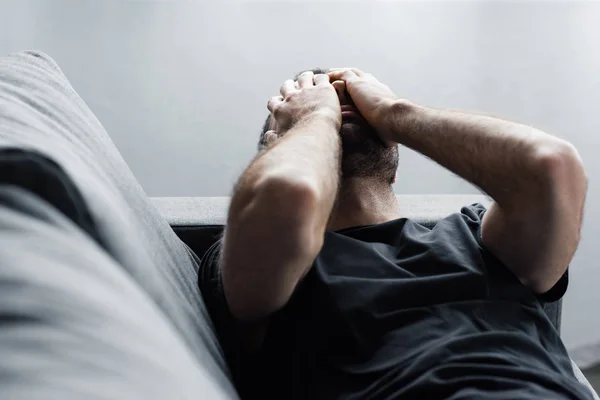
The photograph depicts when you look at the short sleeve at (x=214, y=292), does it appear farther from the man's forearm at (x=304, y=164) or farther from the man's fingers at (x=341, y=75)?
the man's fingers at (x=341, y=75)

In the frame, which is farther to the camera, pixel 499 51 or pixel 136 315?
pixel 499 51

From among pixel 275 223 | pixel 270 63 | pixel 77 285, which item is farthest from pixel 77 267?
pixel 270 63

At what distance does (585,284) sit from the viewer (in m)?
1.75

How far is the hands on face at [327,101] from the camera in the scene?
1.02m

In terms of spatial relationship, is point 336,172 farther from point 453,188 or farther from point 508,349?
point 453,188

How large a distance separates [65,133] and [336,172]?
0.34m

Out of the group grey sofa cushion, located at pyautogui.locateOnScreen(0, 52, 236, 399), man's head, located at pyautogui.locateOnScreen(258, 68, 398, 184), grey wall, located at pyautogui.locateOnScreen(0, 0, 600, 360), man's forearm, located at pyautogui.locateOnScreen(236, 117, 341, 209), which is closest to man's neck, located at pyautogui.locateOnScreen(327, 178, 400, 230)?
man's head, located at pyautogui.locateOnScreen(258, 68, 398, 184)

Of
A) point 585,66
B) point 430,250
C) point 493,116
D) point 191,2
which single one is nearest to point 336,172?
point 430,250

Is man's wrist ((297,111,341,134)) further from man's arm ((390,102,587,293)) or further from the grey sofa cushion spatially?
the grey sofa cushion

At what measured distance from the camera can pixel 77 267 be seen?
16.4 inches

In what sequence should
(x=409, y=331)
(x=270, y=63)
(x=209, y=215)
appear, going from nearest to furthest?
1. (x=409, y=331)
2. (x=209, y=215)
3. (x=270, y=63)

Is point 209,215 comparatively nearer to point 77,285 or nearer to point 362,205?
point 362,205

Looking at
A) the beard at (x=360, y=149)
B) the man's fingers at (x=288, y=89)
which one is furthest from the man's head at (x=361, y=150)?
the man's fingers at (x=288, y=89)

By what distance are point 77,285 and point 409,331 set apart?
0.49 m
